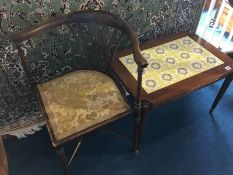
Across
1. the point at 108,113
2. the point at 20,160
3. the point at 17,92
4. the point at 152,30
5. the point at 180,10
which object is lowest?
the point at 20,160

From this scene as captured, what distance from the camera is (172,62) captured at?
1.37 meters

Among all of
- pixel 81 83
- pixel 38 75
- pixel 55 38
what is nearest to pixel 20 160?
pixel 38 75

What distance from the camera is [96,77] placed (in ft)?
4.31

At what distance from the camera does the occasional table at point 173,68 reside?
122cm

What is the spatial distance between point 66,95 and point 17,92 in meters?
0.37

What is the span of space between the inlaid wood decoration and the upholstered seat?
0.55ft

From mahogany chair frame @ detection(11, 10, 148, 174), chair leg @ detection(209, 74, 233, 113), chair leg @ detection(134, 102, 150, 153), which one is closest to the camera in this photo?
mahogany chair frame @ detection(11, 10, 148, 174)

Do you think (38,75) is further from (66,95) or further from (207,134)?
(207,134)

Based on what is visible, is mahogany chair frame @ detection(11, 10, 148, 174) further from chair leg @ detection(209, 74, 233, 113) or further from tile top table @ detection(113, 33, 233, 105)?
chair leg @ detection(209, 74, 233, 113)

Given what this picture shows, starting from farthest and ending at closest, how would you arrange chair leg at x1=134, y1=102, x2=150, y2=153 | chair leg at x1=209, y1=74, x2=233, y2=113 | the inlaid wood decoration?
chair leg at x1=209, y1=74, x2=233, y2=113 < the inlaid wood decoration < chair leg at x1=134, y1=102, x2=150, y2=153

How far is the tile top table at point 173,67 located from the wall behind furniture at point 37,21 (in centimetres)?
14

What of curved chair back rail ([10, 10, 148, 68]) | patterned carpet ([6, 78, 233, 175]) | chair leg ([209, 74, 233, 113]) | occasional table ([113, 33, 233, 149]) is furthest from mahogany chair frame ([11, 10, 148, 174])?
chair leg ([209, 74, 233, 113])

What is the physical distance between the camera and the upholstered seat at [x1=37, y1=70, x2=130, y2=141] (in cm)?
112

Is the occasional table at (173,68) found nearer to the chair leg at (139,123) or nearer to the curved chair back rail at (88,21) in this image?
the chair leg at (139,123)
